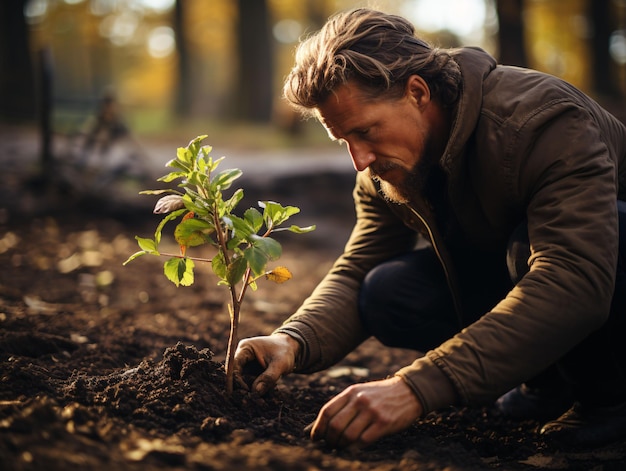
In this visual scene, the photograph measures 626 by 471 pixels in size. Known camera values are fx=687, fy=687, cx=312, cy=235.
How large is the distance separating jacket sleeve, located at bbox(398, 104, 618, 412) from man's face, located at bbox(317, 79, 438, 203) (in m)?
0.54

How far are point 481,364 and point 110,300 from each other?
9.75ft

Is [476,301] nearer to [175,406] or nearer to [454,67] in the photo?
[454,67]

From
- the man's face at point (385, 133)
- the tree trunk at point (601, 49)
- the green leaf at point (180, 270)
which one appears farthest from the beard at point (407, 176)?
the tree trunk at point (601, 49)

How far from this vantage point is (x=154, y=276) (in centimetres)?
516

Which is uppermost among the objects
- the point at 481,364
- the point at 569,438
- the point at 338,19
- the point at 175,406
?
the point at 338,19

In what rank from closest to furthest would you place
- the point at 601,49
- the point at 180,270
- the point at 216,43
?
the point at 180,270
the point at 601,49
the point at 216,43

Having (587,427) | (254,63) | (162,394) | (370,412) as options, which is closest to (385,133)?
(370,412)

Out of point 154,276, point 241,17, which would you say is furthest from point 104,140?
point 241,17

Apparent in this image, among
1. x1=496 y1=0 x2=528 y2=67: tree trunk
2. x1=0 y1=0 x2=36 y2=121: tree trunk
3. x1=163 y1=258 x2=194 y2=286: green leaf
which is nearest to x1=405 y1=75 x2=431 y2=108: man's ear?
x1=163 y1=258 x2=194 y2=286: green leaf

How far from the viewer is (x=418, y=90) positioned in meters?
2.50

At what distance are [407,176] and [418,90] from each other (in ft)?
1.03

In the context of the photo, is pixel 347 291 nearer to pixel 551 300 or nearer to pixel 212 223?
pixel 212 223

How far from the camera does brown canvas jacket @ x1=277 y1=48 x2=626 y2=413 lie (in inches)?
79.0

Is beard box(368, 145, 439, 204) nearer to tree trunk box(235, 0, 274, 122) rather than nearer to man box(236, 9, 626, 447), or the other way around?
man box(236, 9, 626, 447)
